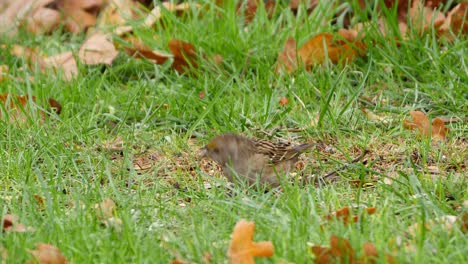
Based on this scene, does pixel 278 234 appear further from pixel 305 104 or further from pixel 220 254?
pixel 305 104

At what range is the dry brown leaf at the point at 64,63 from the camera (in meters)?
6.62

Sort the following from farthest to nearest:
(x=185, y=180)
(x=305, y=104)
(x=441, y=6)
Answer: (x=441, y=6)
(x=305, y=104)
(x=185, y=180)

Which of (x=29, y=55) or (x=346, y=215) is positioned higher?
(x=346, y=215)

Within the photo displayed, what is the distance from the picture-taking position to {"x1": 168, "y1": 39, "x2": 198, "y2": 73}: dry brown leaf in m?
6.49

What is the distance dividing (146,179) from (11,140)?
869 millimetres

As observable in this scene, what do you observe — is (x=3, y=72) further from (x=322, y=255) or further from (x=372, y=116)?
(x=322, y=255)

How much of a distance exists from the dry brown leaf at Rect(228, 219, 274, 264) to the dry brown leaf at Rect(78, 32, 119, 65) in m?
3.17

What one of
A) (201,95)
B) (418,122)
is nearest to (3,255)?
(201,95)

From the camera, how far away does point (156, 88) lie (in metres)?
6.26

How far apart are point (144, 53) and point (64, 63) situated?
565 millimetres

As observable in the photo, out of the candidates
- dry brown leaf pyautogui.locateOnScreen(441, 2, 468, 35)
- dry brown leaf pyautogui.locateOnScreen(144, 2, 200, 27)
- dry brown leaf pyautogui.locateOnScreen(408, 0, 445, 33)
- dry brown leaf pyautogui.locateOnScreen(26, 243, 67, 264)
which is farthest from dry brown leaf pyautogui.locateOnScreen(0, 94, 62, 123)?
dry brown leaf pyautogui.locateOnScreen(441, 2, 468, 35)

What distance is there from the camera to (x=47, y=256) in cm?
375

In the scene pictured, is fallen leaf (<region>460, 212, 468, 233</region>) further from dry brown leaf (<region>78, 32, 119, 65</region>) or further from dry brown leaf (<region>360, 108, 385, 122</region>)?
dry brown leaf (<region>78, 32, 119, 65</region>)

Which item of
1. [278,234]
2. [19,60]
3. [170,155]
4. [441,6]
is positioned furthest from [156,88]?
[278,234]
